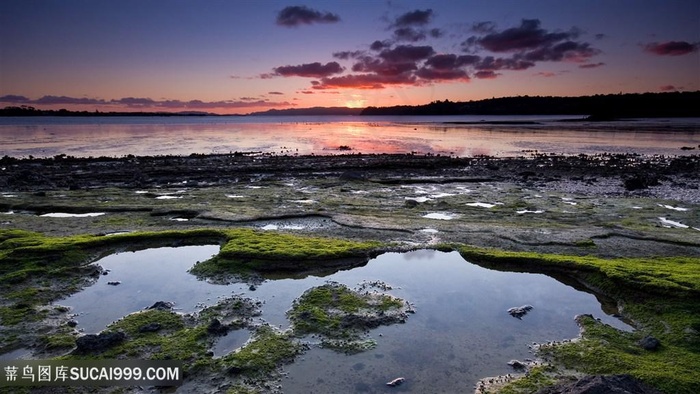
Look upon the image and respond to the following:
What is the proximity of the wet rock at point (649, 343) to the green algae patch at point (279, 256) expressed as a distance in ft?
22.8

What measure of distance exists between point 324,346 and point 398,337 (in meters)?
1.47

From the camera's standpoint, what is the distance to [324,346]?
7.77 meters

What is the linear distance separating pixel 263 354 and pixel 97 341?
10.1 feet

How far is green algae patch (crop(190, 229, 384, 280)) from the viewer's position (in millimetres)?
11547

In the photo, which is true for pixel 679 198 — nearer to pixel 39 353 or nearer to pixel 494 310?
pixel 494 310

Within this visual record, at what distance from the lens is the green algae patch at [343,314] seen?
26.3 ft

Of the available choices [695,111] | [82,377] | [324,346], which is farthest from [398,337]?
[695,111]

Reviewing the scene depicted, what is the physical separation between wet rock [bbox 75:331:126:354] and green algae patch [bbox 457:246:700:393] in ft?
23.0

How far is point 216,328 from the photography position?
8.16 metres

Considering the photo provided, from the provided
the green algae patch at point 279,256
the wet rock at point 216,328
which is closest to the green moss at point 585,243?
the green algae patch at point 279,256

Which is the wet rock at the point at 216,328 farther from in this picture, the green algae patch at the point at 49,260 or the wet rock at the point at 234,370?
the green algae patch at the point at 49,260

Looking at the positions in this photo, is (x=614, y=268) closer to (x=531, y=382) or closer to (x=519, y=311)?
(x=519, y=311)

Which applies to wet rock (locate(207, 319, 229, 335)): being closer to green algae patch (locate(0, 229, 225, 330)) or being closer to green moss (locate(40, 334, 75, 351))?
green moss (locate(40, 334, 75, 351))

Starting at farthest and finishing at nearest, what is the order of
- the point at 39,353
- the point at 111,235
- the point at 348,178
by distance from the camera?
1. the point at 348,178
2. the point at 111,235
3. the point at 39,353
